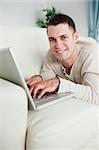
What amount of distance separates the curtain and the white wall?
0.10 metres

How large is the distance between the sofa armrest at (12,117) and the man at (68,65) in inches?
7.4

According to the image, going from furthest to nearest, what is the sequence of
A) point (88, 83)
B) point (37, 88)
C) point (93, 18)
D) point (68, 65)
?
1. point (93, 18)
2. point (68, 65)
3. point (88, 83)
4. point (37, 88)

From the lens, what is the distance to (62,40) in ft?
3.96

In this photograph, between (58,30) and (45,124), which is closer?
(45,124)

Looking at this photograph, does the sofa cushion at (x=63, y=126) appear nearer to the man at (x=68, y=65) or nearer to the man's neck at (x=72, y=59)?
the man at (x=68, y=65)

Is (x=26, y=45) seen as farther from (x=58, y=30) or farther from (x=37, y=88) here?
(x=37, y=88)

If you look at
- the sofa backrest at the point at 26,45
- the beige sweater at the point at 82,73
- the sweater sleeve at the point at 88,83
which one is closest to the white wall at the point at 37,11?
the sofa backrest at the point at 26,45

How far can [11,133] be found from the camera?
29.8 inches

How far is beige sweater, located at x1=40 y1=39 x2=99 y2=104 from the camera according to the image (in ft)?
3.36

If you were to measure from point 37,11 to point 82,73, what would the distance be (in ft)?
8.70

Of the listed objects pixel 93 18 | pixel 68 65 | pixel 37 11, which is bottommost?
pixel 93 18

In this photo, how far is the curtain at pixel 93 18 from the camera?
3.31 meters

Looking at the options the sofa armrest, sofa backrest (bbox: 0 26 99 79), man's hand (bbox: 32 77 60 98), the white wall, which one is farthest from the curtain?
the sofa armrest

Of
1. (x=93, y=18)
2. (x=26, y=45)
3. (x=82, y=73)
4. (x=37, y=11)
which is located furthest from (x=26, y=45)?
(x=37, y=11)
